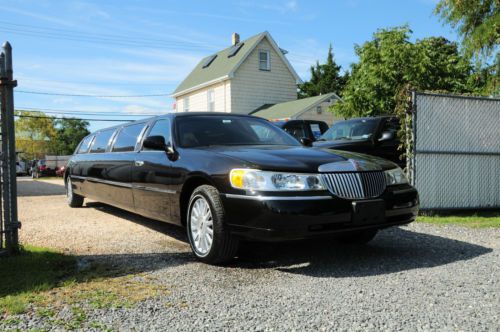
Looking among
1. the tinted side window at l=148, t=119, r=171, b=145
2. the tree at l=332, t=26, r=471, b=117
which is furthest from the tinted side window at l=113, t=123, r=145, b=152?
the tree at l=332, t=26, r=471, b=117

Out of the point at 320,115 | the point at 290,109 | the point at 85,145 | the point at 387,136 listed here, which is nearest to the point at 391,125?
the point at 387,136

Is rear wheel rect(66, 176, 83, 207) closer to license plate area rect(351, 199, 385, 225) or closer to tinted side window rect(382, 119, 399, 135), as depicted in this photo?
tinted side window rect(382, 119, 399, 135)

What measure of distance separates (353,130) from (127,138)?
16.9 ft

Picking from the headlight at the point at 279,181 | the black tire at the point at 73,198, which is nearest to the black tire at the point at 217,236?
the headlight at the point at 279,181

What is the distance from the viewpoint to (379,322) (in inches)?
119

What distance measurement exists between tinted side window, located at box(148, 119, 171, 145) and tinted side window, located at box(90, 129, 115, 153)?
1.90m

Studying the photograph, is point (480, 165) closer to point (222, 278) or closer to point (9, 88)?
point (222, 278)

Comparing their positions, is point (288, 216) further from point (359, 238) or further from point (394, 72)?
point (394, 72)

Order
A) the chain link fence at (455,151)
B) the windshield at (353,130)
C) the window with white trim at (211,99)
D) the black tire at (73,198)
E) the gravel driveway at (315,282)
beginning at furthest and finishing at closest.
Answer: the window with white trim at (211,99) → the windshield at (353,130) → the black tire at (73,198) → the chain link fence at (455,151) → the gravel driveway at (315,282)

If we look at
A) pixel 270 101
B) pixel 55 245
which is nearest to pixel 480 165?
pixel 55 245

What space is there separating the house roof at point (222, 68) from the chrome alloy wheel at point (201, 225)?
68.5ft

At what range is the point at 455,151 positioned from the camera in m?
7.90

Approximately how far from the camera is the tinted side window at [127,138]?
21.3ft

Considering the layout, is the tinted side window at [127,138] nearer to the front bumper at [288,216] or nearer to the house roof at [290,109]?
the front bumper at [288,216]
